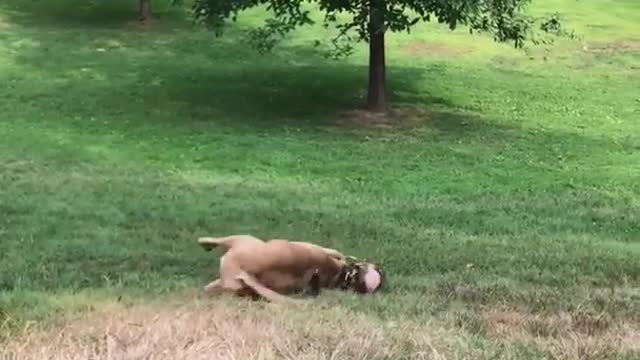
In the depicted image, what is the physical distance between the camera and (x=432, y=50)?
26.3m

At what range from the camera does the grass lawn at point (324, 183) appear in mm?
3406

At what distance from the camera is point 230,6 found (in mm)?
17406

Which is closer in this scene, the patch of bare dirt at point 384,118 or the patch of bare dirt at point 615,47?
the patch of bare dirt at point 384,118

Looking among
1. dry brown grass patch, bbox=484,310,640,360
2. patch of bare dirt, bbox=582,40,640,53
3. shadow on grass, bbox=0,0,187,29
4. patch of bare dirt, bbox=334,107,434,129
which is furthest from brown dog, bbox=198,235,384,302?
shadow on grass, bbox=0,0,187,29

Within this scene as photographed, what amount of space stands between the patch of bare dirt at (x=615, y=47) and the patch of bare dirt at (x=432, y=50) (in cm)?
328

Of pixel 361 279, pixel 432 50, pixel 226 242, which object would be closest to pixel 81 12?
pixel 432 50

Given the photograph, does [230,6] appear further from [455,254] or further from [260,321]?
[260,321]

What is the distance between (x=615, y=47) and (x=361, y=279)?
2362cm

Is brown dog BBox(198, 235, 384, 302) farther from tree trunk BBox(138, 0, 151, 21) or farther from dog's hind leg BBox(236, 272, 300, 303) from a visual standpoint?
Answer: tree trunk BBox(138, 0, 151, 21)

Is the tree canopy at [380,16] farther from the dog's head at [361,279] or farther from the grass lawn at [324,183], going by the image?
the dog's head at [361,279]

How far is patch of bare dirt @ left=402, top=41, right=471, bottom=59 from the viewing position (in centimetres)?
2581

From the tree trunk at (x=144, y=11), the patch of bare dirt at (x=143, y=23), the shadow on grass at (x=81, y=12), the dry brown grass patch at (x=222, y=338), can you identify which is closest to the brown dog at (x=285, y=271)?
the dry brown grass patch at (x=222, y=338)

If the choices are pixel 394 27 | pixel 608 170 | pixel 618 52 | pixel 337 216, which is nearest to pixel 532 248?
pixel 337 216

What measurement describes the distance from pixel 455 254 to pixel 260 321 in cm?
351
